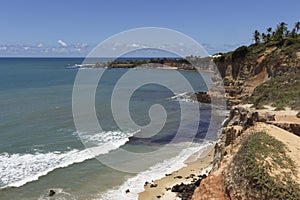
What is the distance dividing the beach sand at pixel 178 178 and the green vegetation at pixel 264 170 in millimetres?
8791

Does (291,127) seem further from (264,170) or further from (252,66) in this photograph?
(252,66)

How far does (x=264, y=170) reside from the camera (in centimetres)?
965

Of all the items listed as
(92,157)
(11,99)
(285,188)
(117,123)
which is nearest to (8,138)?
(92,157)

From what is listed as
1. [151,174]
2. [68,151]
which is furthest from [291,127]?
[68,151]

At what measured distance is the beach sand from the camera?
62.3 feet

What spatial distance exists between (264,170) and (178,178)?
1254 centimetres

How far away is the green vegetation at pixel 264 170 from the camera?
909cm

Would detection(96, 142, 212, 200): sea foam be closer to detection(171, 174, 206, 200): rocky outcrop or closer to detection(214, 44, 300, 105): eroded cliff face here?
detection(171, 174, 206, 200): rocky outcrop

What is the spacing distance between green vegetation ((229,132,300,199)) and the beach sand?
28.8ft

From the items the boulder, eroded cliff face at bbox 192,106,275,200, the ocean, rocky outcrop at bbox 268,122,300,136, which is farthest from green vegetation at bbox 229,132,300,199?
the boulder

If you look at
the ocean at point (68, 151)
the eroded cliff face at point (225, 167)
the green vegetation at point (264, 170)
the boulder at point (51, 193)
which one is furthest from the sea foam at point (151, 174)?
the green vegetation at point (264, 170)

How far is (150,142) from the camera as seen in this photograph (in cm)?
2972

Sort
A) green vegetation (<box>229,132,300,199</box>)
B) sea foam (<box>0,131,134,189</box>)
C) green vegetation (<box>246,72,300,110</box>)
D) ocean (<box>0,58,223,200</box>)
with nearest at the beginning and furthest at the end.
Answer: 1. green vegetation (<box>229,132,300,199</box>)
2. green vegetation (<box>246,72,300,110</box>)
3. ocean (<box>0,58,223,200</box>)
4. sea foam (<box>0,131,134,189</box>)

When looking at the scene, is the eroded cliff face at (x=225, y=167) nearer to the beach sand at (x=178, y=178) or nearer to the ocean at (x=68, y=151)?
the beach sand at (x=178, y=178)
